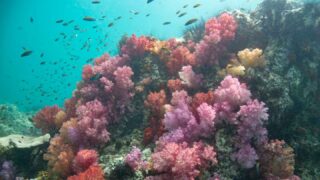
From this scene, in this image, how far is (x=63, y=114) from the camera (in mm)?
8836

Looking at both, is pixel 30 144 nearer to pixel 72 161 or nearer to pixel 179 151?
pixel 72 161

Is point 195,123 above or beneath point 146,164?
above

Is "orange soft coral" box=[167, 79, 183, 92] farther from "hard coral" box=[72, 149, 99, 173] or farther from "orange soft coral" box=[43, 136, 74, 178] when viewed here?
"orange soft coral" box=[43, 136, 74, 178]

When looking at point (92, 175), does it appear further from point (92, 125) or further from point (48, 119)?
point (48, 119)

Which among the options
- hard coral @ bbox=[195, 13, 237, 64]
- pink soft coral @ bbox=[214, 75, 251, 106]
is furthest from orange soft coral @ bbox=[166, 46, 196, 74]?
pink soft coral @ bbox=[214, 75, 251, 106]

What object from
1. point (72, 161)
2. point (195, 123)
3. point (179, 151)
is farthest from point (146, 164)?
point (72, 161)

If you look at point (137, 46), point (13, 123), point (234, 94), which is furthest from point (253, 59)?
point (13, 123)

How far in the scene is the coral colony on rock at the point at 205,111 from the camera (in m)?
5.54

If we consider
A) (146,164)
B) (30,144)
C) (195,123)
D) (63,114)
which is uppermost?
(195,123)

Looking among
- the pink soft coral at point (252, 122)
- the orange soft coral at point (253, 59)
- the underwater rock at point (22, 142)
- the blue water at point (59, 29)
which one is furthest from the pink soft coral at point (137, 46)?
the blue water at point (59, 29)

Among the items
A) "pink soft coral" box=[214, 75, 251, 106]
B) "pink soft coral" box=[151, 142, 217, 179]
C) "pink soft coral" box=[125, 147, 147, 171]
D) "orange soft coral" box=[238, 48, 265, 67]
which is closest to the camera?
"pink soft coral" box=[151, 142, 217, 179]

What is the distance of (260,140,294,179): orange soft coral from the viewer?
5.48 m

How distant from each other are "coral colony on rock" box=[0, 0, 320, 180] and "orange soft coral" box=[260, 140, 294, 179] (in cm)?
2

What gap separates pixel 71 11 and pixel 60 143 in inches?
3752
